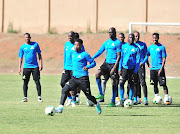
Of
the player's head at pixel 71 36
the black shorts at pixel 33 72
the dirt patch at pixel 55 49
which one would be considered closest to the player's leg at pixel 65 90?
the player's head at pixel 71 36

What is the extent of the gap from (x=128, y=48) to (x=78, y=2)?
1524 inches

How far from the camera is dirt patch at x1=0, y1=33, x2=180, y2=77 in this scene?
38.6m

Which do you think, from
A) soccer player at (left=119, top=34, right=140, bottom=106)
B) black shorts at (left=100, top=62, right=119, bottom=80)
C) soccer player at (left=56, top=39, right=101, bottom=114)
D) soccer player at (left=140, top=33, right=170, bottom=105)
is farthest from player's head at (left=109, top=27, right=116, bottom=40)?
soccer player at (left=56, top=39, right=101, bottom=114)

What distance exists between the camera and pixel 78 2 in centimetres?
5350

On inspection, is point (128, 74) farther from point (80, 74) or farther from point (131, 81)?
point (80, 74)

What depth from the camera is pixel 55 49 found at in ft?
167

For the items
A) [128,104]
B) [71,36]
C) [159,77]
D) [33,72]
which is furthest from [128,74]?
[33,72]

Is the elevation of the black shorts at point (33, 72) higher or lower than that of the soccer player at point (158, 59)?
lower

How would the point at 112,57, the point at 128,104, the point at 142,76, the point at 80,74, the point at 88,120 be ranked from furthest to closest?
the point at 142,76 → the point at 112,57 → the point at 128,104 → the point at 80,74 → the point at 88,120

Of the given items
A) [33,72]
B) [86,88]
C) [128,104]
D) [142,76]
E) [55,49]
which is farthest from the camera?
[55,49]

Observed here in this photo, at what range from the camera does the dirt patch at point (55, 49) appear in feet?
127

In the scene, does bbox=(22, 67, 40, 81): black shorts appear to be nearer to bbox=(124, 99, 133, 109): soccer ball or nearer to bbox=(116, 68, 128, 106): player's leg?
bbox=(116, 68, 128, 106): player's leg

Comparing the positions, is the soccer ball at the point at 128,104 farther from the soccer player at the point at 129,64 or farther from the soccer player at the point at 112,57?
the soccer player at the point at 112,57

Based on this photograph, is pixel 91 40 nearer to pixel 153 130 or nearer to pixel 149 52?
pixel 149 52
